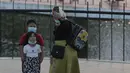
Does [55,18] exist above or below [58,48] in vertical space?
above

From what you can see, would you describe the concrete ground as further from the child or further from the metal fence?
the child

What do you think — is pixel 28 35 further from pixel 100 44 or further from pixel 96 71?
pixel 100 44

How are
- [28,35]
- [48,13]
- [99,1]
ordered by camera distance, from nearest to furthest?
[28,35] → [48,13] → [99,1]

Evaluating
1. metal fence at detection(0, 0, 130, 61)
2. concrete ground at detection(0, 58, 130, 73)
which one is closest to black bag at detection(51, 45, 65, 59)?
concrete ground at detection(0, 58, 130, 73)

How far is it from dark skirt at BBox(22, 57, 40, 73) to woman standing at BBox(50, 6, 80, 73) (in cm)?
110

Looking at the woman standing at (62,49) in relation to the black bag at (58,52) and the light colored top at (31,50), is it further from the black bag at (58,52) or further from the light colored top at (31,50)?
the light colored top at (31,50)

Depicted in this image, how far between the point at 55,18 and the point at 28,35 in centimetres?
123

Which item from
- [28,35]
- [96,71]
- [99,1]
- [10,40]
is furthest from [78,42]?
[99,1]

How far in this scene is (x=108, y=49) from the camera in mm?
23188

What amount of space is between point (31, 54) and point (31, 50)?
87 millimetres

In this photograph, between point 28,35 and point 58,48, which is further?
point 28,35

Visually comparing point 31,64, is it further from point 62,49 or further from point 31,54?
point 62,49

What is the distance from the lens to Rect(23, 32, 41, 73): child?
6.93 meters

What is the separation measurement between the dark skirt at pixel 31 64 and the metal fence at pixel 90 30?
49.9ft
